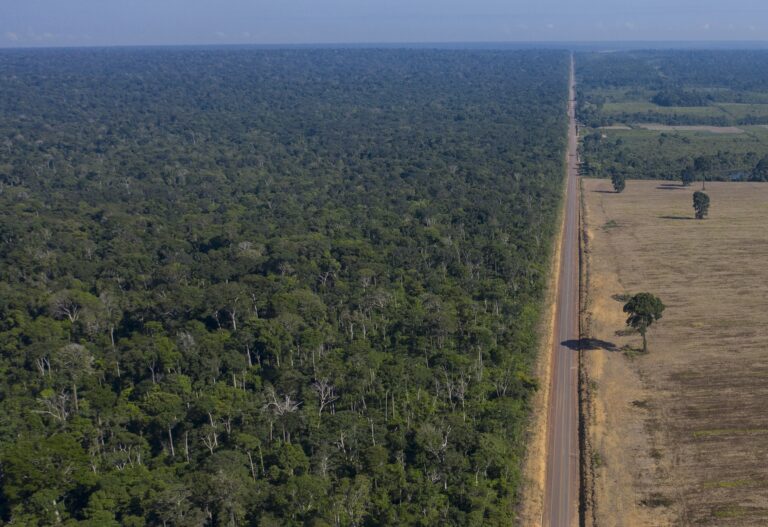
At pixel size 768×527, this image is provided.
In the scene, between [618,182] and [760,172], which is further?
[760,172]

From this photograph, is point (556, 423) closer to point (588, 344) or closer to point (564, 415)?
point (564, 415)

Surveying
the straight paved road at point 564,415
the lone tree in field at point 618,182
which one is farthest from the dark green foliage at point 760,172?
the straight paved road at point 564,415

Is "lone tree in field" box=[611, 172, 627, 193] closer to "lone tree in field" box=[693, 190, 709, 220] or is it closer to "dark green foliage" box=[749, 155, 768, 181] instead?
"lone tree in field" box=[693, 190, 709, 220]

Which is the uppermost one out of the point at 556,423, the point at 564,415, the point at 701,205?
the point at 701,205

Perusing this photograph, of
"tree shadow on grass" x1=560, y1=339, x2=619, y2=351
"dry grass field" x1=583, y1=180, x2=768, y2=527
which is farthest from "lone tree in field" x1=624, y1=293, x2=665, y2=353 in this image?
"tree shadow on grass" x1=560, y1=339, x2=619, y2=351

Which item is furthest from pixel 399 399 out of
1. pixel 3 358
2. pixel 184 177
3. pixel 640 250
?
pixel 184 177

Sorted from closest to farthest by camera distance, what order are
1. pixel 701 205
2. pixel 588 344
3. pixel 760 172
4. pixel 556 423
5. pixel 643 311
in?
pixel 556 423 → pixel 643 311 → pixel 588 344 → pixel 701 205 → pixel 760 172

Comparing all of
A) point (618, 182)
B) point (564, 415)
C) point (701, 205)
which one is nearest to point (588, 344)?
point (564, 415)

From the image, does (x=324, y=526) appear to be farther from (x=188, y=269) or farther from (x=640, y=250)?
(x=640, y=250)

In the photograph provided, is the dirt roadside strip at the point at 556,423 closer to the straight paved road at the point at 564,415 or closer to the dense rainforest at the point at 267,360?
the straight paved road at the point at 564,415
